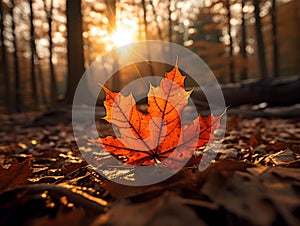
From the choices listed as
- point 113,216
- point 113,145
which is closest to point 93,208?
point 113,216

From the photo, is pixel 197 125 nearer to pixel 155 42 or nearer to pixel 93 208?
pixel 93 208

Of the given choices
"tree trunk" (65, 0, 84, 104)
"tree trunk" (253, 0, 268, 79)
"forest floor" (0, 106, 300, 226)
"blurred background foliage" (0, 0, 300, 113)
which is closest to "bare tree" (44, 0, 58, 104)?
"blurred background foliage" (0, 0, 300, 113)

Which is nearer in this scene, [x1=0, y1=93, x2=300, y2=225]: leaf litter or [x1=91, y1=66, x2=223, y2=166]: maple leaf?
[x1=0, y1=93, x2=300, y2=225]: leaf litter

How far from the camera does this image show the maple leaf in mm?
802

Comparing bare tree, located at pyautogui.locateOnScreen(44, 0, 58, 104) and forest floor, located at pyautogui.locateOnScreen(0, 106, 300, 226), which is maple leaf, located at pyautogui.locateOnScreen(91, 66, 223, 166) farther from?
bare tree, located at pyautogui.locateOnScreen(44, 0, 58, 104)

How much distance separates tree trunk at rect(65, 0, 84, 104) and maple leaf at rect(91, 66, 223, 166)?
512cm

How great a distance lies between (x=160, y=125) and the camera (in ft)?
2.74

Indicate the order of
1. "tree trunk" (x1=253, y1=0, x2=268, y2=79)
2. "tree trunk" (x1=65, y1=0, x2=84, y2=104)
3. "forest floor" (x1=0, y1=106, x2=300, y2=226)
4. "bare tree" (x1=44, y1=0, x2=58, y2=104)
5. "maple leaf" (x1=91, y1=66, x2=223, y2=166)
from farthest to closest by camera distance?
"bare tree" (x1=44, y1=0, x2=58, y2=104) → "tree trunk" (x1=253, y1=0, x2=268, y2=79) → "tree trunk" (x1=65, y1=0, x2=84, y2=104) → "maple leaf" (x1=91, y1=66, x2=223, y2=166) → "forest floor" (x1=0, y1=106, x2=300, y2=226)

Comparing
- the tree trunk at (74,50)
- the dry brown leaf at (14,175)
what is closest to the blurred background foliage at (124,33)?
the tree trunk at (74,50)

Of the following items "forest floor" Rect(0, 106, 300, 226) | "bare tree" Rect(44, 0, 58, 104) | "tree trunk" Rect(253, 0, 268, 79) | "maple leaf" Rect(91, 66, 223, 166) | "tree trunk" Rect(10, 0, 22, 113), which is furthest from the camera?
"bare tree" Rect(44, 0, 58, 104)

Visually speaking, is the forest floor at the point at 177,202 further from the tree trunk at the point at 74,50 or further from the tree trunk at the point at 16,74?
the tree trunk at the point at 16,74

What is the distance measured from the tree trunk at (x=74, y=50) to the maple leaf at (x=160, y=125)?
512cm

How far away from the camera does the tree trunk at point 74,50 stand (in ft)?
18.2

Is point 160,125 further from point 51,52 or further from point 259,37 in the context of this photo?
point 51,52
